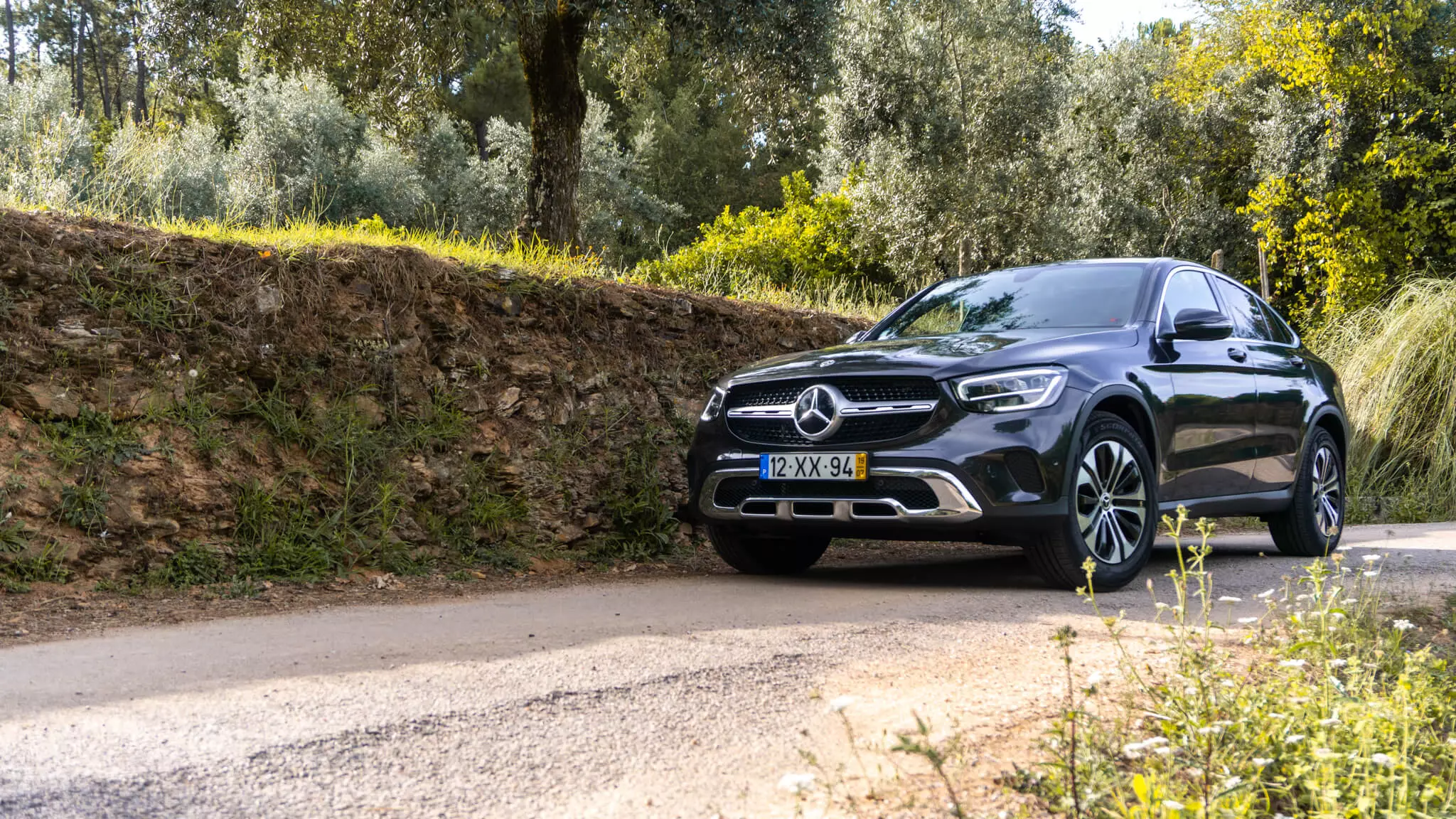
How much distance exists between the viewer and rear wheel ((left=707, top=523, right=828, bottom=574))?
670cm

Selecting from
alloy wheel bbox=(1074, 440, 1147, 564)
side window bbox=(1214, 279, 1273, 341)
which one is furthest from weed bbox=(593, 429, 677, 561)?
side window bbox=(1214, 279, 1273, 341)

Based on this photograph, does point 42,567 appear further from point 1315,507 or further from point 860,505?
point 1315,507

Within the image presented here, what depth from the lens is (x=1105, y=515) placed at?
229 inches

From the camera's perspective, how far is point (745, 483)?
20.2 feet

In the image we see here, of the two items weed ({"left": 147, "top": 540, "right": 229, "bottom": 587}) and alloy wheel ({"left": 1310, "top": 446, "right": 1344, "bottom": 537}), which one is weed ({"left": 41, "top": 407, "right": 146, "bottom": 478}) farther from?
alloy wheel ({"left": 1310, "top": 446, "right": 1344, "bottom": 537})

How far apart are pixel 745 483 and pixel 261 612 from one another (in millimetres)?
2321

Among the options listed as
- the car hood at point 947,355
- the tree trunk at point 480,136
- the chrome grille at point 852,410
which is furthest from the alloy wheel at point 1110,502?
the tree trunk at point 480,136

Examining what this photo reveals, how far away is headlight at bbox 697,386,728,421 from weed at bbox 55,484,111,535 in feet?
9.56

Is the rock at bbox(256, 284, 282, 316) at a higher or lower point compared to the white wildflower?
higher

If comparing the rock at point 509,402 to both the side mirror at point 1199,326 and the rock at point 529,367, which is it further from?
the side mirror at point 1199,326

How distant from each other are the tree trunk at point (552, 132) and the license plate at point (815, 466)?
6721 millimetres

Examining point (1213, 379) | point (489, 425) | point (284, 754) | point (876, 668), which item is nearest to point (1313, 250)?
point (1213, 379)

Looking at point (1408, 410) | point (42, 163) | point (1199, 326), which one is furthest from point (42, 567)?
point (1408, 410)

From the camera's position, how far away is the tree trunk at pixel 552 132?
40.2 ft
